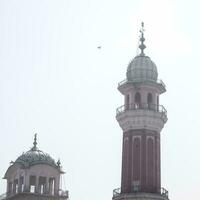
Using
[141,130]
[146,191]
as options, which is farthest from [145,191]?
[141,130]

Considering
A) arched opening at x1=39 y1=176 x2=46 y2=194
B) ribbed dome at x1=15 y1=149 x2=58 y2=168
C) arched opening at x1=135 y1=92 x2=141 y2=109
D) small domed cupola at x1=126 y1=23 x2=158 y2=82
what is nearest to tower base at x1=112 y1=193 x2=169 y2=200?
arched opening at x1=39 y1=176 x2=46 y2=194

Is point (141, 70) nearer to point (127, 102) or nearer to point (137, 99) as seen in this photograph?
point (137, 99)

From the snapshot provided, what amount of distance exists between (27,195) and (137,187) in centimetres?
1068

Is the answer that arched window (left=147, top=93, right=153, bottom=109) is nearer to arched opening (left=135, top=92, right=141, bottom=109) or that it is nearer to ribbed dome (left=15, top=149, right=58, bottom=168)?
arched opening (left=135, top=92, right=141, bottom=109)

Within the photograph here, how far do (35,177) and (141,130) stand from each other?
11590mm

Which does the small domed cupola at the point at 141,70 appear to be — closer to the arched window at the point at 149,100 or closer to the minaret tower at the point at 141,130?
A: the minaret tower at the point at 141,130

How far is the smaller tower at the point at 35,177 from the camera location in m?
60.6

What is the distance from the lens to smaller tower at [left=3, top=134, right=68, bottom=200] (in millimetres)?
60594

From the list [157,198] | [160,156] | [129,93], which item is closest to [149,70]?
[129,93]

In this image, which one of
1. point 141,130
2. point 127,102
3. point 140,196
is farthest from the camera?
point 127,102

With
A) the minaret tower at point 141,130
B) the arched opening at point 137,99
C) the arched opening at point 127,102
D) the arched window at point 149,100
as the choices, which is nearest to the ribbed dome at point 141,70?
the minaret tower at point 141,130

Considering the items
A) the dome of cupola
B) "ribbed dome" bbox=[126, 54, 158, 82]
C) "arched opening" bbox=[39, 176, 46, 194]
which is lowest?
"arched opening" bbox=[39, 176, 46, 194]

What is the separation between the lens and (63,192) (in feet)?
203

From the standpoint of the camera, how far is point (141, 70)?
6350 centimetres
